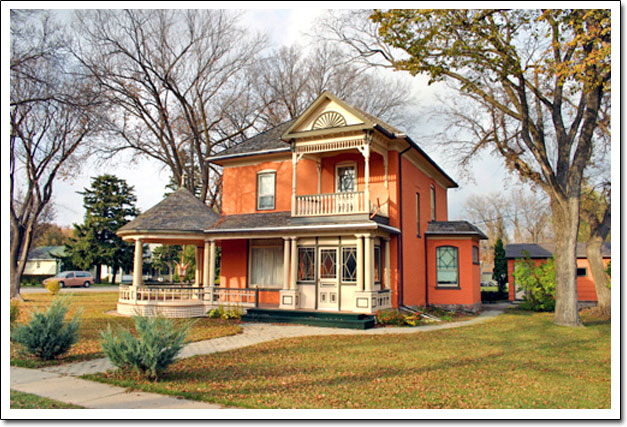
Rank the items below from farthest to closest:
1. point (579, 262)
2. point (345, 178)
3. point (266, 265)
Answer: point (579, 262) → point (266, 265) → point (345, 178)

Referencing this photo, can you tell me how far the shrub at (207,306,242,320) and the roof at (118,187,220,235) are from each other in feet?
10.4

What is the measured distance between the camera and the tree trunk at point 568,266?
1498cm

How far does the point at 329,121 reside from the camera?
53.6ft

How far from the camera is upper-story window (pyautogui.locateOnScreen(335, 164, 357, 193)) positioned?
17953mm

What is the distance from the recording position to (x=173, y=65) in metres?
24.9

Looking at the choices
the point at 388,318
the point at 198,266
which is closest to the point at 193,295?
the point at 198,266

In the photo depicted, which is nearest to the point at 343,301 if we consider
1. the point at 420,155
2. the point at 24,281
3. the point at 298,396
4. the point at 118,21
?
the point at 420,155

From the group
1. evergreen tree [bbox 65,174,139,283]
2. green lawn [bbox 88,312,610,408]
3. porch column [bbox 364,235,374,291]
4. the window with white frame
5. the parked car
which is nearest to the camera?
green lawn [bbox 88,312,610,408]

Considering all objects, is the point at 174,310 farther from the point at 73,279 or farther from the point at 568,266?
the point at 73,279

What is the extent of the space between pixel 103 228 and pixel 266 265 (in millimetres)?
32051

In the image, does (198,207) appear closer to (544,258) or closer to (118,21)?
(118,21)

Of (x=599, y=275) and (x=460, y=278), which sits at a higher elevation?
(x=599, y=275)

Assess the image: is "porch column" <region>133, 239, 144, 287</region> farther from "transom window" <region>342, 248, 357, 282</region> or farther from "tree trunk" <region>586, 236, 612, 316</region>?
"tree trunk" <region>586, 236, 612, 316</region>

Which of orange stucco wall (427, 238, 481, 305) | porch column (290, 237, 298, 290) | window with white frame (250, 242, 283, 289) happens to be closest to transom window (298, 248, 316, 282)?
porch column (290, 237, 298, 290)
